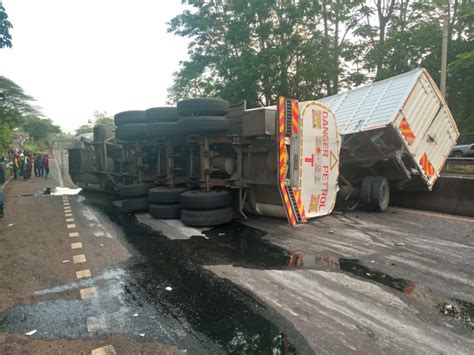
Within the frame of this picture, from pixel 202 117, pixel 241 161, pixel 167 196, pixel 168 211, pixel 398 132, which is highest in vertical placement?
pixel 202 117

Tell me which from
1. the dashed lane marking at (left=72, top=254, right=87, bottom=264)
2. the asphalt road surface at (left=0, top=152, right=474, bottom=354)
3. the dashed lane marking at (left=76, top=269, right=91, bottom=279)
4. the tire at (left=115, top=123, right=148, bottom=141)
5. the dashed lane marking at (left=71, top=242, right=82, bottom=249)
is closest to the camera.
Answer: the asphalt road surface at (left=0, top=152, right=474, bottom=354)

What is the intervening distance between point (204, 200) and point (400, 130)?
13.7 feet

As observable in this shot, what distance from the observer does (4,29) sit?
8.02 m

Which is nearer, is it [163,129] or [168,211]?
[168,211]

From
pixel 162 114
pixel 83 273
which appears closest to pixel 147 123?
pixel 162 114

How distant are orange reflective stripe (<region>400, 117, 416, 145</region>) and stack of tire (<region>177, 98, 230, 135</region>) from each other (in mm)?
3550

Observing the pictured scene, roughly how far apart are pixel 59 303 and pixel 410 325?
311 cm

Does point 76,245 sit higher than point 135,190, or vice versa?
point 135,190

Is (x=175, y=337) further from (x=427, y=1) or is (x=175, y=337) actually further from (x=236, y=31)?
(x=427, y=1)

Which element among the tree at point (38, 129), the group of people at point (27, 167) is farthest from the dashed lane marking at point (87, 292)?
the tree at point (38, 129)

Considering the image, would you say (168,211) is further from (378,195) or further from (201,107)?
(378,195)

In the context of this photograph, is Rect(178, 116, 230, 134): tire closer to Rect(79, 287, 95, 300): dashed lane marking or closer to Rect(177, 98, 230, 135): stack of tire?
Rect(177, 98, 230, 135): stack of tire

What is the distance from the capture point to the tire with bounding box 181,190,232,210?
5.81m

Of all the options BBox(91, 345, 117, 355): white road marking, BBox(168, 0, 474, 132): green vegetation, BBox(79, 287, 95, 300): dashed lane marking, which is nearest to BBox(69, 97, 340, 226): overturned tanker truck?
BBox(79, 287, 95, 300): dashed lane marking
